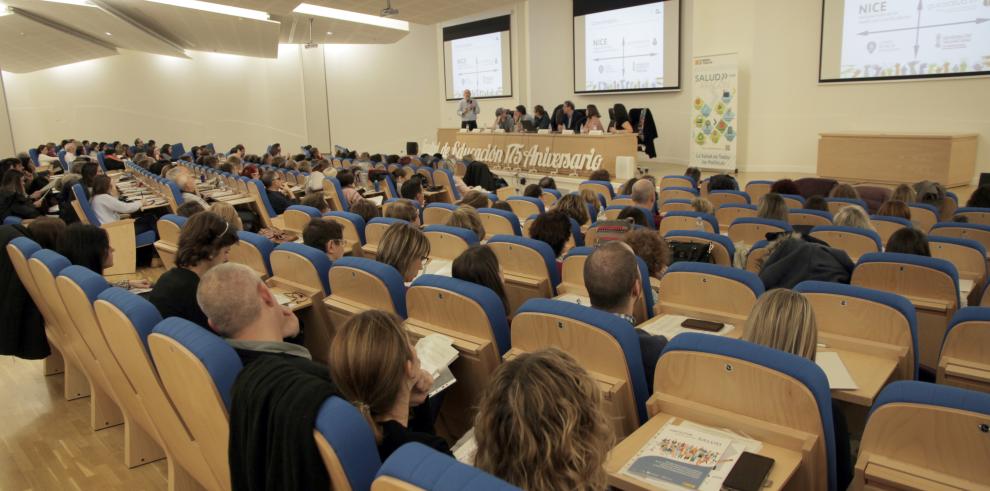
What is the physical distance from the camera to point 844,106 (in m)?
11.6

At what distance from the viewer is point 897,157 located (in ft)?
33.2

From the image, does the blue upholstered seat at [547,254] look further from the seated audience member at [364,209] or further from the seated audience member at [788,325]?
the seated audience member at [364,209]

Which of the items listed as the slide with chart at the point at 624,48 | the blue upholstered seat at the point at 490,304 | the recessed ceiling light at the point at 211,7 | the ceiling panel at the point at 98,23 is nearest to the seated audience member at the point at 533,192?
the blue upholstered seat at the point at 490,304

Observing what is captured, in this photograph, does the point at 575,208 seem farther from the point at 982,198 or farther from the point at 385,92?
the point at 385,92

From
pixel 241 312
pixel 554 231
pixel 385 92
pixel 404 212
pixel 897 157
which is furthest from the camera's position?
pixel 385 92

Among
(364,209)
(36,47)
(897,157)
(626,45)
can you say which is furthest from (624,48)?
(36,47)

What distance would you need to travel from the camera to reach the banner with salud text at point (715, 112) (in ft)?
40.7

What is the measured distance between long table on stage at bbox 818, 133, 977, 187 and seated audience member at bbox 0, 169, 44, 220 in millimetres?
11971

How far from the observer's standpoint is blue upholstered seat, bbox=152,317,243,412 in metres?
1.83

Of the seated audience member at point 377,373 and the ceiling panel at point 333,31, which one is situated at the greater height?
the ceiling panel at point 333,31

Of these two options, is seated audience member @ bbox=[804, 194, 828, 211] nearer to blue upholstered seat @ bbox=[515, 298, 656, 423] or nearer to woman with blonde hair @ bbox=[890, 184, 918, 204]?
woman with blonde hair @ bbox=[890, 184, 918, 204]

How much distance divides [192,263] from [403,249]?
3.67 feet

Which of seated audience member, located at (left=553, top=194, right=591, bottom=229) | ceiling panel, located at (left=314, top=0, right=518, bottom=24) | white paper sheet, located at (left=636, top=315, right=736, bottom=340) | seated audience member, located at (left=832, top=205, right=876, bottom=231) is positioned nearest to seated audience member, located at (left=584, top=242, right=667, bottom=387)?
white paper sheet, located at (left=636, top=315, right=736, bottom=340)

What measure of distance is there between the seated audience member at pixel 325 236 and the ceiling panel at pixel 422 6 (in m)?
9.99
